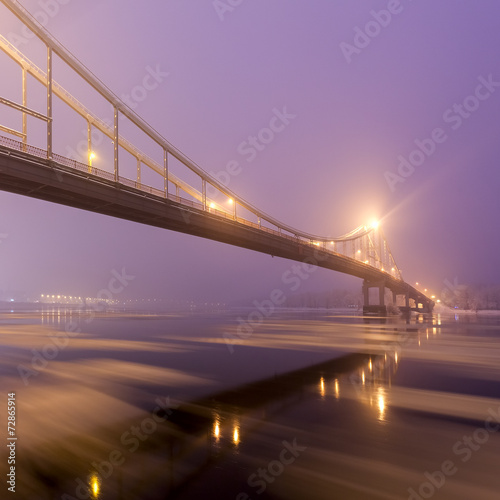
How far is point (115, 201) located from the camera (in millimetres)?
27203

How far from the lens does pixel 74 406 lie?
31.5ft

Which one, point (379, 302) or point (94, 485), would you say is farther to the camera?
point (379, 302)

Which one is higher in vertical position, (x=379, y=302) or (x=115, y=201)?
(x=115, y=201)

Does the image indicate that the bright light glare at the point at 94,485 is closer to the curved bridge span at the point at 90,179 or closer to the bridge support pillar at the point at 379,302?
the curved bridge span at the point at 90,179

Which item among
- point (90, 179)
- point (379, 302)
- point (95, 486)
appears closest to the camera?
point (95, 486)

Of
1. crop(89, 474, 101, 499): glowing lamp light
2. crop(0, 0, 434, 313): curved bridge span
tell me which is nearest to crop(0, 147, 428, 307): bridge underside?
crop(0, 0, 434, 313): curved bridge span

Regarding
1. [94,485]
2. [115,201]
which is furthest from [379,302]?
[94,485]

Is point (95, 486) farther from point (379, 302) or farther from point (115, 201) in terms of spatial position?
point (379, 302)

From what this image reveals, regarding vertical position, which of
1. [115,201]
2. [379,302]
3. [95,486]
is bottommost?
[379,302]

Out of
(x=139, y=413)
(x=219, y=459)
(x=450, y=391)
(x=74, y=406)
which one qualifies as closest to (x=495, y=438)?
(x=450, y=391)

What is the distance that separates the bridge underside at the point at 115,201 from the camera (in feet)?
70.9

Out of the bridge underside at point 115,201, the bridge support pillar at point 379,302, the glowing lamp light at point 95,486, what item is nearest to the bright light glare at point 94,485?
the glowing lamp light at point 95,486

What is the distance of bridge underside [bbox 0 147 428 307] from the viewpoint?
21609 millimetres

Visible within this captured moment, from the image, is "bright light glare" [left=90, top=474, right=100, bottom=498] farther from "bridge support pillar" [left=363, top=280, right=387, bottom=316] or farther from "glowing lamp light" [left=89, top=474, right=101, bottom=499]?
"bridge support pillar" [left=363, top=280, right=387, bottom=316]
